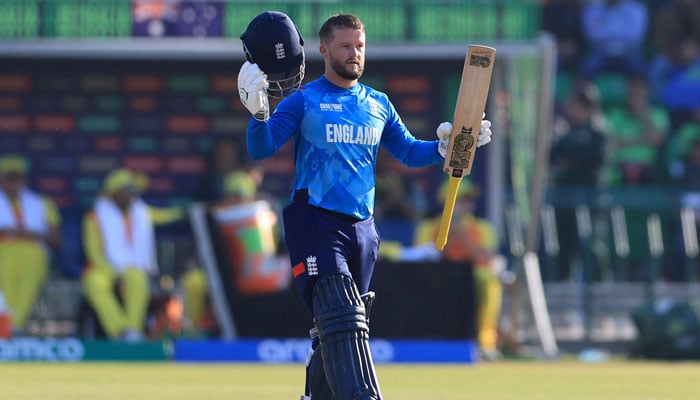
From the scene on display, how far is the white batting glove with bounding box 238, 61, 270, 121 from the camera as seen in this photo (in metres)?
6.95

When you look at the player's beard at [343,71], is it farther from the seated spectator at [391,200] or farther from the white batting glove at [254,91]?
the seated spectator at [391,200]

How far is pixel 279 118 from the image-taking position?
24.0ft

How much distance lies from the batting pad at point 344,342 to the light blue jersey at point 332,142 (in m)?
0.42

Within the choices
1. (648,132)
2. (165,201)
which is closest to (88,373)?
(165,201)

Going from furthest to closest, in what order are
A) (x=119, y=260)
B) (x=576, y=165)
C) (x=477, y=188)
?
(x=576, y=165) < (x=477, y=188) < (x=119, y=260)

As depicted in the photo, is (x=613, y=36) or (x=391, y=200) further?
(x=613, y=36)

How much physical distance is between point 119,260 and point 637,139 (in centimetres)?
683

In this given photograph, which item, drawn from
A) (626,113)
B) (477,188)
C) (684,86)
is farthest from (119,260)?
(684,86)

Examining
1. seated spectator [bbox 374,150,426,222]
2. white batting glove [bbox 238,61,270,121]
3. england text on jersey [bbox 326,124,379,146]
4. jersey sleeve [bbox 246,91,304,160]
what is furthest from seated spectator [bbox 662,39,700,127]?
white batting glove [bbox 238,61,270,121]

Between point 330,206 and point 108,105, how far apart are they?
11.4 meters

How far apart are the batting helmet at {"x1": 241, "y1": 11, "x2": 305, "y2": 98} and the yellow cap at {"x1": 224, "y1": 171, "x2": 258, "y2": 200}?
8.52 m

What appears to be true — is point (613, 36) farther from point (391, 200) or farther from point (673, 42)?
point (391, 200)

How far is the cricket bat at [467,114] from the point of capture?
24.3 ft

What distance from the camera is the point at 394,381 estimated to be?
12.5 meters
